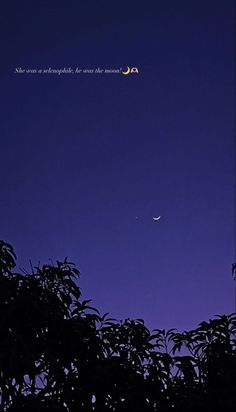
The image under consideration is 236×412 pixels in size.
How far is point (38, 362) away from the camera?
469 inches

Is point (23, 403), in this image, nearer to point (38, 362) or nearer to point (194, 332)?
point (38, 362)

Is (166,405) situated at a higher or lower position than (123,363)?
lower

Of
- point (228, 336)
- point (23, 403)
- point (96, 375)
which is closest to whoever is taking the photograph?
point (23, 403)

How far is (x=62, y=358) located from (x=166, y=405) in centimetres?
246

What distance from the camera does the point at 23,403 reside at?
1047 cm

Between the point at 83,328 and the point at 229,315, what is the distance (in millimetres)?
3476

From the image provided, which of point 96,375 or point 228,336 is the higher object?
point 228,336

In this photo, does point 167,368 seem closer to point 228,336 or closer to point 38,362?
point 228,336

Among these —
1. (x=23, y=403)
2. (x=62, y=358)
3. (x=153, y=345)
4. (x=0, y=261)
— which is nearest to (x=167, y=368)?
(x=153, y=345)

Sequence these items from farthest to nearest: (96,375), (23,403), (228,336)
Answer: (228,336) → (96,375) → (23,403)

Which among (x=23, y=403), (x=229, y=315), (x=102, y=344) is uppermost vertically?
(x=229, y=315)

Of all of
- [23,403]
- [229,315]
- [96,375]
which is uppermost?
[229,315]

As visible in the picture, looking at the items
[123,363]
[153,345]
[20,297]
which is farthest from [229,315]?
[20,297]

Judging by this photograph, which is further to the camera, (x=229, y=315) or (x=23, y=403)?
(x=229, y=315)
